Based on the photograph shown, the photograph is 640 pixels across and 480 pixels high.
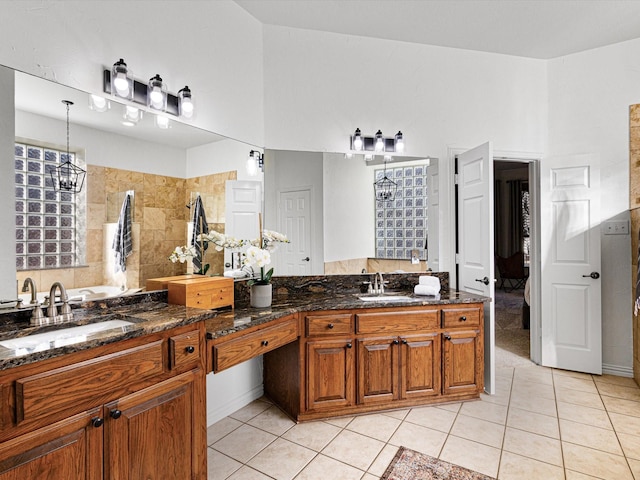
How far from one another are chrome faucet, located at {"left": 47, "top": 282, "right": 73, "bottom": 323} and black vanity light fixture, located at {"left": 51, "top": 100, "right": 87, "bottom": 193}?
48 cm

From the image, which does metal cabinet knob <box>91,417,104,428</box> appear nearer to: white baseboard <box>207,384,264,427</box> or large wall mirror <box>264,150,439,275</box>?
white baseboard <box>207,384,264,427</box>

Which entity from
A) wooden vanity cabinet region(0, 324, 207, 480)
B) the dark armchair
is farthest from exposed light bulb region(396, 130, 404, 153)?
the dark armchair

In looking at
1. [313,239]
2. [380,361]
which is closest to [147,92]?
[313,239]

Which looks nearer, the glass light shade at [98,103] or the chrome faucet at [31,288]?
the chrome faucet at [31,288]

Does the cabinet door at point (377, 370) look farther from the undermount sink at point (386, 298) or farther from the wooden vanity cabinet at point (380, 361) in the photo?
the undermount sink at point (386, 298)

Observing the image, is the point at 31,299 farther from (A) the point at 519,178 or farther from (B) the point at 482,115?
(A) the point at 519,178

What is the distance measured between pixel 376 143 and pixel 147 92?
5.99ft

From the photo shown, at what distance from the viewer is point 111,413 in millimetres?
1404

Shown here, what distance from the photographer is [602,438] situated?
7.57 ft

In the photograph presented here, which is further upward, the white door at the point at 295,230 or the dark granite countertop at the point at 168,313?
the white door at the point at 295,230

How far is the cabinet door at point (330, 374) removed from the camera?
8.18 feet

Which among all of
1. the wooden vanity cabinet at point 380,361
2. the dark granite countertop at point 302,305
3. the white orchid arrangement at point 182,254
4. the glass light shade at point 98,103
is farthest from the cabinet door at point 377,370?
the glass light shade at point 98,103

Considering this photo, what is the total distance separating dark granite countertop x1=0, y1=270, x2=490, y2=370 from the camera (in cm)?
128

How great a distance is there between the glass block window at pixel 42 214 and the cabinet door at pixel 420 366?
214 centimetres
